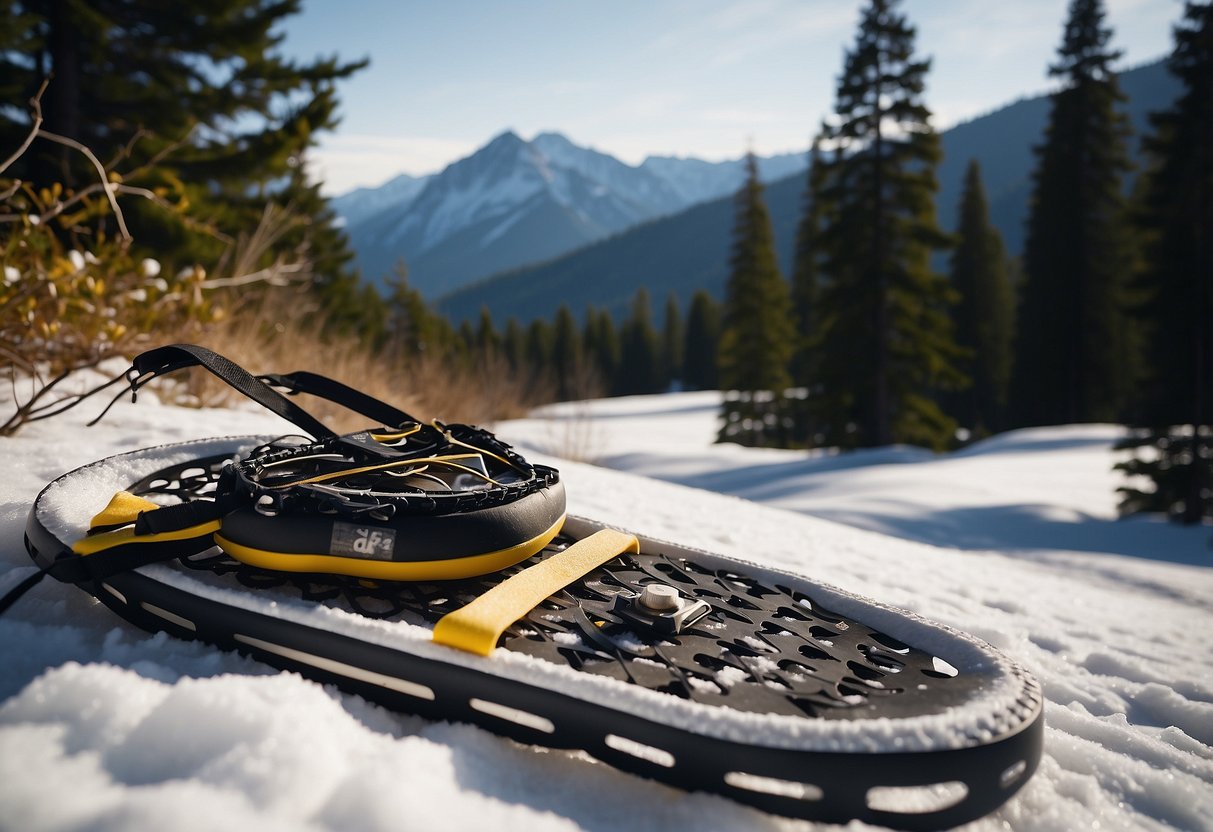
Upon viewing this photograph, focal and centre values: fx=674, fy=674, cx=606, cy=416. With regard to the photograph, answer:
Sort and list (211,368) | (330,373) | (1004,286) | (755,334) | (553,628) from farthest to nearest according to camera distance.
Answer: (1004,286)
(755,334)
(330,373)
(211,368)
(553,628)

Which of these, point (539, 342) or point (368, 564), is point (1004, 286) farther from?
point (368, 564)

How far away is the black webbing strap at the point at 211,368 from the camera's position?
150 cm

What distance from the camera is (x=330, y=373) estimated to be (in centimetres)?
527

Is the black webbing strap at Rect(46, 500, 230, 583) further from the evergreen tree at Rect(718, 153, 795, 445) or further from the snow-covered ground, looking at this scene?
the evergreen tree at Rect(718, 153, 795, 445)

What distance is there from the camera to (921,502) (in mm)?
7223

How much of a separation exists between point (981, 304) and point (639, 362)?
28.0m

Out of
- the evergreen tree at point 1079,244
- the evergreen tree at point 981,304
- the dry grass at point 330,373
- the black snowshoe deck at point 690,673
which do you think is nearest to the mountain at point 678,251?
the evergreen tree at point 981,304

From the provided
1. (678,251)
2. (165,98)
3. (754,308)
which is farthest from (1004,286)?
(678,251)

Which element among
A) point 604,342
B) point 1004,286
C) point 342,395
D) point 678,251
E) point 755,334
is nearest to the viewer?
point 342,395

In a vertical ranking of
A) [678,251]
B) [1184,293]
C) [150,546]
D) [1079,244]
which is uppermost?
[678,251]

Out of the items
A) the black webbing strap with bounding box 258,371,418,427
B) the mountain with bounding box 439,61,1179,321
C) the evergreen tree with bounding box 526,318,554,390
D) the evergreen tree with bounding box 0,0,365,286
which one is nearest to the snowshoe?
the black webbing strap with bounding box 258,371,418,427

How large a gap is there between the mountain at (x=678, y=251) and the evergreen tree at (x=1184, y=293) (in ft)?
434

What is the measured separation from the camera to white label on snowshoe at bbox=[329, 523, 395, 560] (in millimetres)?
1226

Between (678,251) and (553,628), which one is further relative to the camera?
(678,251)
